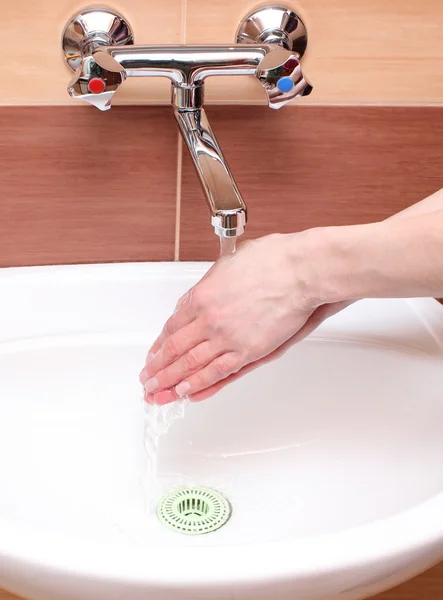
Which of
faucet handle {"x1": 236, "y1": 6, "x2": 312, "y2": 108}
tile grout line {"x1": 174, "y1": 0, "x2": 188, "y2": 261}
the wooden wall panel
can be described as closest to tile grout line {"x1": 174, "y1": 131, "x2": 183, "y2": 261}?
tile grout line {"x1": 174, "y1": 0, "x2": 188, "y2": 261}

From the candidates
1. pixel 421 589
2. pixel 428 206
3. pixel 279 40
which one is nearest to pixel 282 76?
pixel 279 40

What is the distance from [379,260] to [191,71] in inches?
9.2

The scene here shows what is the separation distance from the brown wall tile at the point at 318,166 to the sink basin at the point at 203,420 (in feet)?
0.29

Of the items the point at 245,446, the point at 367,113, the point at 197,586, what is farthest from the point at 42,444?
the point at 367,113

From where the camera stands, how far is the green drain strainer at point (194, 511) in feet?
2.19

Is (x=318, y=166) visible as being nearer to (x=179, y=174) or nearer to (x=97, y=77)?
(x=179, y=174)

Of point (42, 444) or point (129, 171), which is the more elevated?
point (129, 171)

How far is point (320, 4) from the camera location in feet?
2.27

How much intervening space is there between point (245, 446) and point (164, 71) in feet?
A: 1.21

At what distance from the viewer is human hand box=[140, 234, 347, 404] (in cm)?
57

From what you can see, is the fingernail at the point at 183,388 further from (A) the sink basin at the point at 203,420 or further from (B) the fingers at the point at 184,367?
(A) the sink basin at the point at 203,420

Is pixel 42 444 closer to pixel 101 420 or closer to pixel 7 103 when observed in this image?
pixel 101 420

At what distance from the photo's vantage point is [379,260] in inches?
21.8

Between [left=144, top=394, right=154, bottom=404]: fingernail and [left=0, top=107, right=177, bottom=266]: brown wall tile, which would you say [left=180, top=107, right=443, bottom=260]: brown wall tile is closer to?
[left=0, top=107, right=177, bottom=266]: brown wall tile
